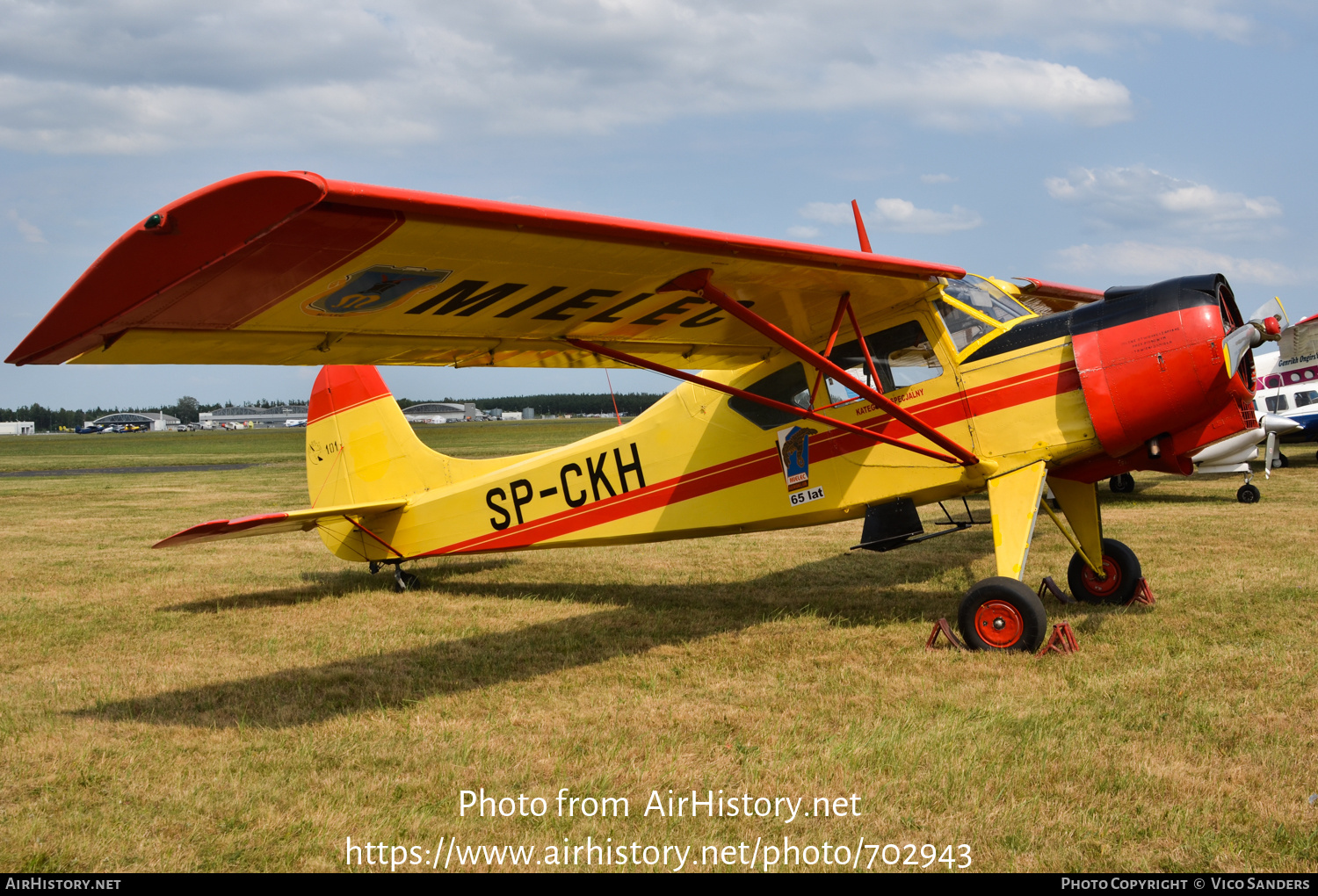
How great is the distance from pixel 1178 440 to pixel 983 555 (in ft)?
13.0

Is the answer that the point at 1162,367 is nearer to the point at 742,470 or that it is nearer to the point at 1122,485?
the point at 742,470

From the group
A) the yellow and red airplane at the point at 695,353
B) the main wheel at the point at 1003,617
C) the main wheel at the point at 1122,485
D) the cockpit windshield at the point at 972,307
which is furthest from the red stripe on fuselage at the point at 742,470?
the main wheel at the point at 1122,485

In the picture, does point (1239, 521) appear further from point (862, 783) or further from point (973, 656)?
point (862, 783)

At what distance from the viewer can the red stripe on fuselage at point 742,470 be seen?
6.07 m

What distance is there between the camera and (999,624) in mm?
5660

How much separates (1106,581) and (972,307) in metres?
2.53

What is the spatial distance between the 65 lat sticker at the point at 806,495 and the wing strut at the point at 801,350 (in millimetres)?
857

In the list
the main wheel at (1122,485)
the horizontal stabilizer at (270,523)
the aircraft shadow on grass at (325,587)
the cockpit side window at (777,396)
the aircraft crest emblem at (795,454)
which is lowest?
the aircraft shadow on grass at (325,587)

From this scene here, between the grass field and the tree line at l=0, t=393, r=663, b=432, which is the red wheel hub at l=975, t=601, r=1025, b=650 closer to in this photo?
the grass field

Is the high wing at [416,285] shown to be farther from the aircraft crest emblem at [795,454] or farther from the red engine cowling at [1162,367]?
the red engine cowling at [1162,367]

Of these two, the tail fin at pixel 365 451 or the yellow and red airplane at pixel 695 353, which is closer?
the yellow and red airplane at pixel 695 353

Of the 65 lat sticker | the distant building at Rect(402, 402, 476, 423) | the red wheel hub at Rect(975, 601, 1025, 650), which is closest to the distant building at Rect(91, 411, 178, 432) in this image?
the distant building at Rect(402, 402, 476, 423)

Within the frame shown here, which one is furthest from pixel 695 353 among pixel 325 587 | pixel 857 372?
pixel 325 587

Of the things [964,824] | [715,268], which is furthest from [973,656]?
[715,268]
